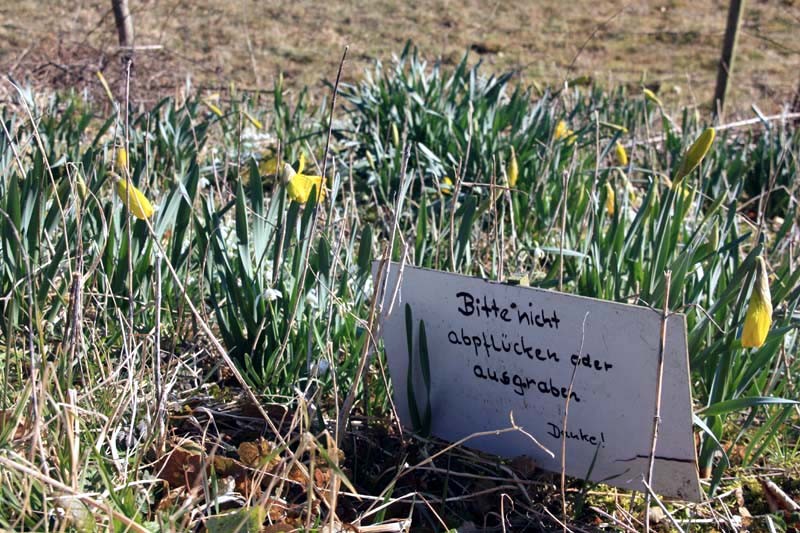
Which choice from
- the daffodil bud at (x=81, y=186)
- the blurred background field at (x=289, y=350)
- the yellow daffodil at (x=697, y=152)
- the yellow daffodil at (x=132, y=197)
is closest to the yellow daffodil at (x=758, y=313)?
the blurred background field at (x=289, y=350)

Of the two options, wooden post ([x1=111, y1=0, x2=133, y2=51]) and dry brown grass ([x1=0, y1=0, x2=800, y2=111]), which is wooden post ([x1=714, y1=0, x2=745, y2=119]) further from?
wooden post ([x1=111, y1=0, x2=133, y2=51])

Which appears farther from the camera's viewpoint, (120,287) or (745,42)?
(745,42)

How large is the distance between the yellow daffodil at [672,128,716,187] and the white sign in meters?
0.39

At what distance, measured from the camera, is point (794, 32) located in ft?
24.8

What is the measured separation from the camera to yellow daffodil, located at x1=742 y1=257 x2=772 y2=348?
3.81 ft

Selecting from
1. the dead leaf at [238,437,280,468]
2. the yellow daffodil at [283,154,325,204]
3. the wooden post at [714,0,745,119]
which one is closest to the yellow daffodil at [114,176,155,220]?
the yellow daffodil at [283,154,325,204]

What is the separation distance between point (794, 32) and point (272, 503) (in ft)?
25.4

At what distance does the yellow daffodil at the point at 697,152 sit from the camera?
4.77 feet

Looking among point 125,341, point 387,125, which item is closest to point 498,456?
point 125,341

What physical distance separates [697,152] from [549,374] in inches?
18.8

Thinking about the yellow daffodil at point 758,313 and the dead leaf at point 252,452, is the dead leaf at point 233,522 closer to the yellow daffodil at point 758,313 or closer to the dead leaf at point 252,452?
the dead leaf at point 252,452

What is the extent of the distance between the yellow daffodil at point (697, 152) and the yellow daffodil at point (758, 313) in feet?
1.17

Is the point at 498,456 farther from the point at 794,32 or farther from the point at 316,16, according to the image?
the point at 794,32

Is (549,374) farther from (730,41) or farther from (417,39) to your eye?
(417,39)
